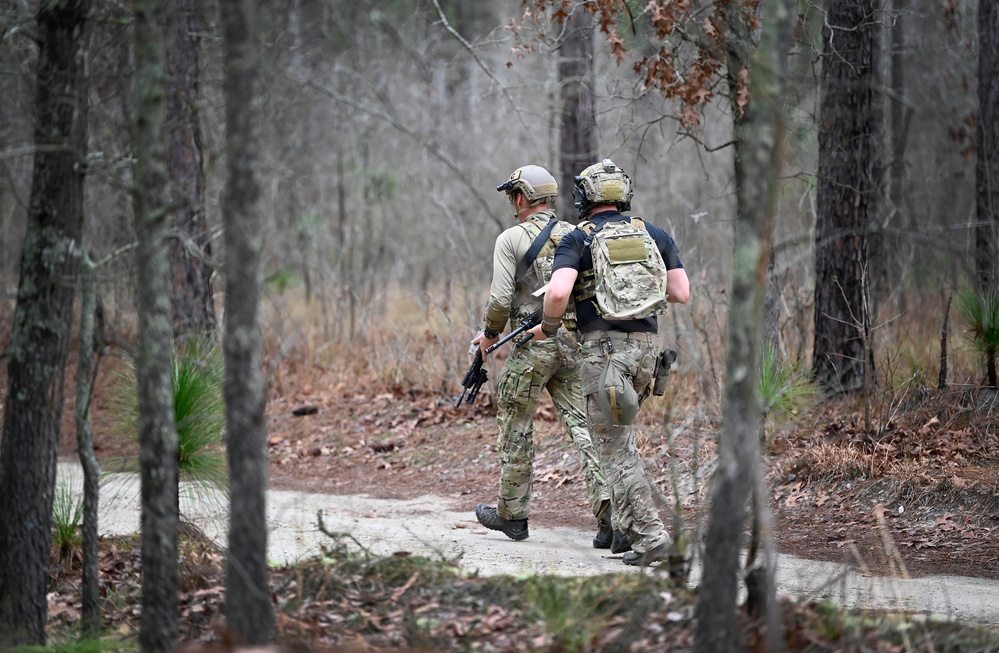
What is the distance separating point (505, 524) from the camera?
23.0 ft

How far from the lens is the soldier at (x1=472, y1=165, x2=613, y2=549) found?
659 cm

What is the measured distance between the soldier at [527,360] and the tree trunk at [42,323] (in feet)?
9.18

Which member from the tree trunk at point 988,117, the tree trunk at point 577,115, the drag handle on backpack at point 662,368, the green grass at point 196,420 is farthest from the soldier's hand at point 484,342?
the tree trunk at point 988,117

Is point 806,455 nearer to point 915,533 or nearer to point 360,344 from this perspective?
point 915,533

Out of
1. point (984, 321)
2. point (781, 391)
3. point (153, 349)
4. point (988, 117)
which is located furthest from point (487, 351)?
point (988, 117)

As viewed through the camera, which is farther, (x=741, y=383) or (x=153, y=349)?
(x=153, y=349)

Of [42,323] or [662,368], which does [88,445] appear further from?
[662,368]

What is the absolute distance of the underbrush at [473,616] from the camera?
3928 mm

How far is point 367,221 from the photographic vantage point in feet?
59.7

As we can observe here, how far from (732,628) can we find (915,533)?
3.97m

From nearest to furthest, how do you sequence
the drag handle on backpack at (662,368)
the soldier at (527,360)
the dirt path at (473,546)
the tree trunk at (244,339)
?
the tree trunk at (244,339), the dirt path at (473,546), the drag handle on backpack at (662,368), the soldier at (527,360)

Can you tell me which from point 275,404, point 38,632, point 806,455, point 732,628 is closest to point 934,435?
point 806,455

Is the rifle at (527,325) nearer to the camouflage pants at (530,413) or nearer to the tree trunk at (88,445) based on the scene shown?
the camouflage pants at (530,413)

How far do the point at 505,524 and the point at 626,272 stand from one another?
2.19m
